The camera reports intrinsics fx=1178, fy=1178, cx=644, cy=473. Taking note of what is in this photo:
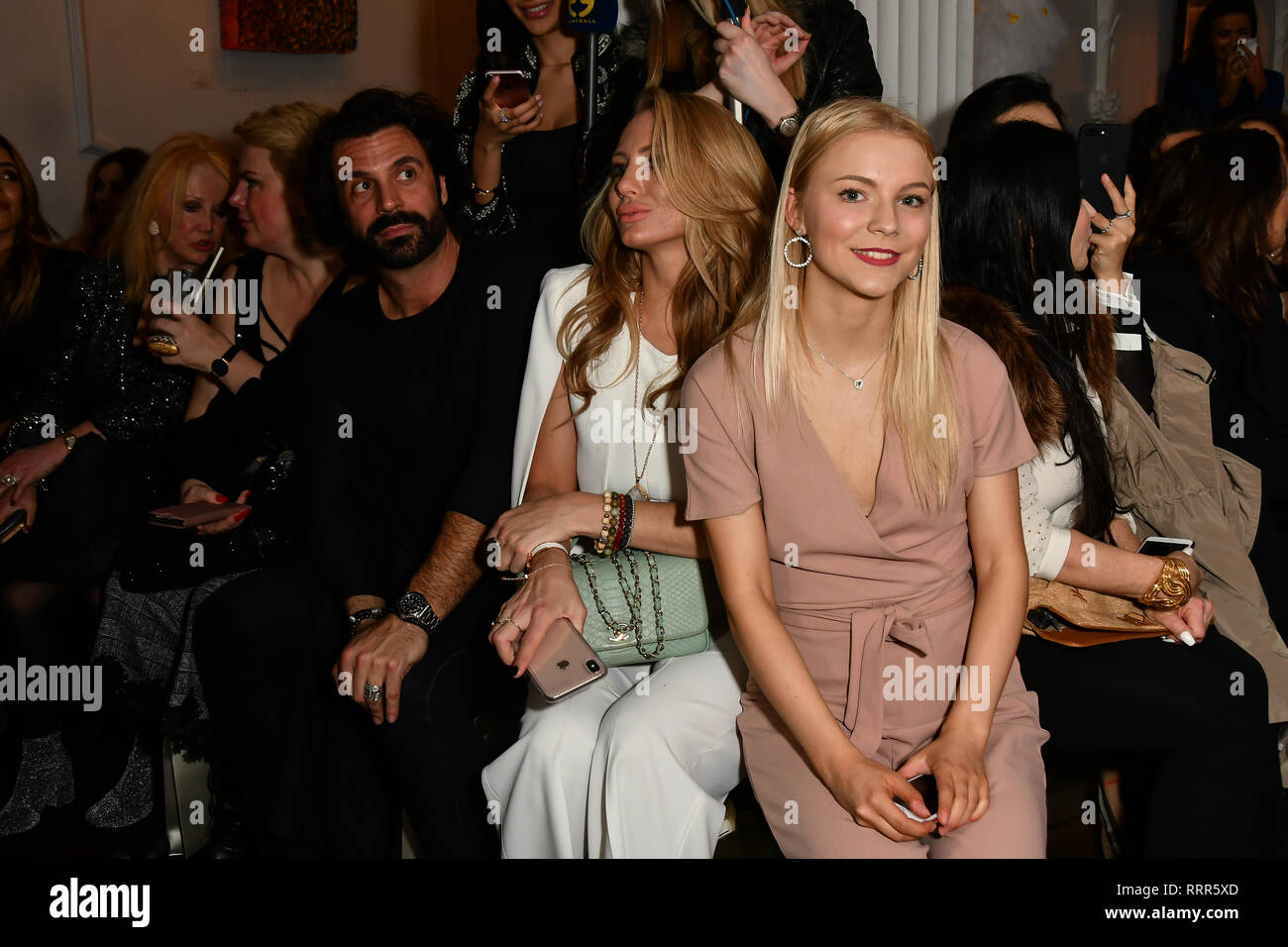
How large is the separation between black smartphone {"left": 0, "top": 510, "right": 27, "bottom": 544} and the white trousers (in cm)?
159

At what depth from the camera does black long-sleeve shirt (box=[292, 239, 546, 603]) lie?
253cm

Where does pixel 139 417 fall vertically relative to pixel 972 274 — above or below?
below

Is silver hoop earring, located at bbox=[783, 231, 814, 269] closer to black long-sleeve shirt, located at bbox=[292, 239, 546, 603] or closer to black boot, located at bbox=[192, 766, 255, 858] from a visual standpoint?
black long-sleeve shirt, located at bbox=[292, 239, 546, 603]

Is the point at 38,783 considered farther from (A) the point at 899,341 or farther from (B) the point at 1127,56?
(B) the point at 1127,56

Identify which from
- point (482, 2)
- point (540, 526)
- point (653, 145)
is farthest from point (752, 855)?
point (482, 2)

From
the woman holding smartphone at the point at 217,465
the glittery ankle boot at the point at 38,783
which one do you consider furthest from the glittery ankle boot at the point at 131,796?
the glittery ankle boot at the point at 38,783

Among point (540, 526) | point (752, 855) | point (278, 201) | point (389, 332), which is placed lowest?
point (752, 855)

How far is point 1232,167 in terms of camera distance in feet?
9.66

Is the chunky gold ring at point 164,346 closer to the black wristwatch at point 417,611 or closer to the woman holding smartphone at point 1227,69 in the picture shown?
the black wristwatch at point 417,611

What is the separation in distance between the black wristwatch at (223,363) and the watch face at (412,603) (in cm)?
97

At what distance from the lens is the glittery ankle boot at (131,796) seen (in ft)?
9.30

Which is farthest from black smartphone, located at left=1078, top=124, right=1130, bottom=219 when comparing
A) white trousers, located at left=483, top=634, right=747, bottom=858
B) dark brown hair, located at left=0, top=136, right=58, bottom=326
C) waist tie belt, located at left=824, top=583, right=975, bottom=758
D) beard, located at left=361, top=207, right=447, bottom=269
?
dark brown hair, located at left=0, top=136, right=58, bottom=326

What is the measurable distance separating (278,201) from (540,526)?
4.92ft

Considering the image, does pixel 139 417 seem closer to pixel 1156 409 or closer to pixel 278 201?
pixel 278 201
